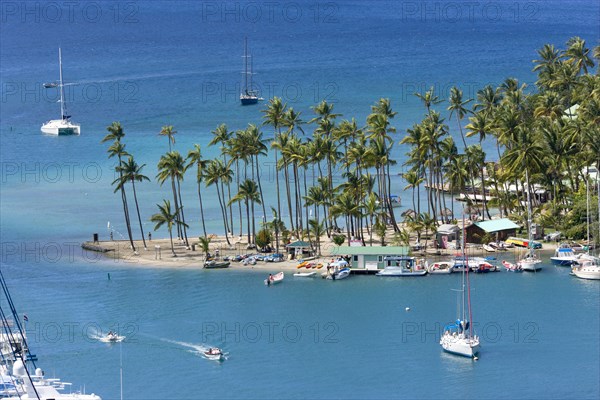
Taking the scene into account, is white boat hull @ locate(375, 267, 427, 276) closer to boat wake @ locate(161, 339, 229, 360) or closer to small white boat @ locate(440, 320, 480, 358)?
small white boat @ locate(440, 320, 480, 358)

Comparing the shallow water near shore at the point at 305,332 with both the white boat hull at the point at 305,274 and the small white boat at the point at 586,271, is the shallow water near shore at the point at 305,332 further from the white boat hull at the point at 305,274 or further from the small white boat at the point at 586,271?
the white boat hull at the point at 305,274

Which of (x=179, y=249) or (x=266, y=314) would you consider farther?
(x=179, y=249)

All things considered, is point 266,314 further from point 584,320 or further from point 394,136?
point 394,136

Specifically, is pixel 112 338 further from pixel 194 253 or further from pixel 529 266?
pixel 529 266

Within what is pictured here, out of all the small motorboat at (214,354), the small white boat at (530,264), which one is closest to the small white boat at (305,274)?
the small white boat at (530,264)

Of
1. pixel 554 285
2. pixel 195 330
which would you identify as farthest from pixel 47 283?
pixel 554 285

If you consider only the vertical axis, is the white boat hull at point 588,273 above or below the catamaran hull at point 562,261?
below

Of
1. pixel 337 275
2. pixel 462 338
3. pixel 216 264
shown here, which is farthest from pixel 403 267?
pixel 462 338
